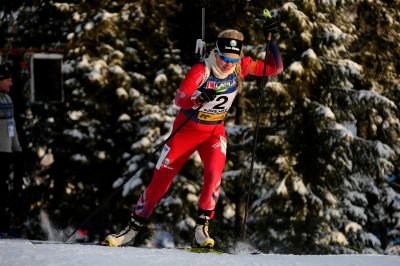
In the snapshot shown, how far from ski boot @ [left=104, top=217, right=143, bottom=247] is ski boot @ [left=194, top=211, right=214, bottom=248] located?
23.3 inches

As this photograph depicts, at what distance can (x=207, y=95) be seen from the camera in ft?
16.8

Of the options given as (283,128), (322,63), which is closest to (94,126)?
(283,128)

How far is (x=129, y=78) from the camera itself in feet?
54.0

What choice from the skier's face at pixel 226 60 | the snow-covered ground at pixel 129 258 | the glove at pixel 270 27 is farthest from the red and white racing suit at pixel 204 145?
the snow-covered ground at pixel 129 258

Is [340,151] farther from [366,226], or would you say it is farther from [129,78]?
[129,78]

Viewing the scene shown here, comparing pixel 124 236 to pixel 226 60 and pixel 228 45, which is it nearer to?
pixel 226 60

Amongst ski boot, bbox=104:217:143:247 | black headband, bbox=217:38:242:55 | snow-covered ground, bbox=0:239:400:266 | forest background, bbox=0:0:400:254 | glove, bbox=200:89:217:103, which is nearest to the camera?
snow-covered ground, bbox=0:239:400:266

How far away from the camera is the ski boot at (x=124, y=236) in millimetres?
5504

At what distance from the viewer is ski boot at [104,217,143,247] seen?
550 cm

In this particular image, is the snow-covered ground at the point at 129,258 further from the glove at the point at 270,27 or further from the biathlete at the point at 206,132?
the glove at the point at 270,27

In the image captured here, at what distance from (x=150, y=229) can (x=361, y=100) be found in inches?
250

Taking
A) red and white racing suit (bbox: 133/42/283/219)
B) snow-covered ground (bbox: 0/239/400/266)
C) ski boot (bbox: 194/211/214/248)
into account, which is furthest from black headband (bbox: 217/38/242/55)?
snow-covered ground (bbox: 0/239/400/266)

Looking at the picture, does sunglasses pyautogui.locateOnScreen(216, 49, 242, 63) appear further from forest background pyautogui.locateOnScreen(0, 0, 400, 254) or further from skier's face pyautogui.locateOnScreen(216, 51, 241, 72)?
forest background pyautogui.locateOnScreen(0, 0, 400, 254)

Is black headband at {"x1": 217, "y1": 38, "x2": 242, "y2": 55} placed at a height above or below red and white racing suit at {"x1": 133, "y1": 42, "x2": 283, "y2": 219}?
above
